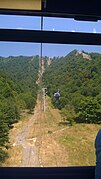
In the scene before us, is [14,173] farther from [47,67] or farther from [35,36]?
[35,36]

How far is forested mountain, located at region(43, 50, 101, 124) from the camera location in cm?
310

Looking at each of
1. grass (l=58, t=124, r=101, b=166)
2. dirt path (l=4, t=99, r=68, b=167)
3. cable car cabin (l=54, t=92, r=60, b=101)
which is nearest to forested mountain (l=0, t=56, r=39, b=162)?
dirt path (l=4, t=99, r=68, b=167)

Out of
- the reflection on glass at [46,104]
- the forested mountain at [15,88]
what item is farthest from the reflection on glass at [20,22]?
the forested mountain at [15,88]

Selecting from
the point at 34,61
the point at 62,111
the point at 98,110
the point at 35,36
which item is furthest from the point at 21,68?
the point at 98,110

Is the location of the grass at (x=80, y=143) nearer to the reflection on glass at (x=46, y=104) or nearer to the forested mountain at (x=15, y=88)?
the reflection on glass at (x=46, y=104)

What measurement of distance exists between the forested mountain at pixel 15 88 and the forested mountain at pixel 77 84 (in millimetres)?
182

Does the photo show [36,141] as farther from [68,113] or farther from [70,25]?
[70,25]

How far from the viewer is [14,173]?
299 cm

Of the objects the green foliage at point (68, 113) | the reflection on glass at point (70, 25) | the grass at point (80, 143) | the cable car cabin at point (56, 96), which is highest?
the reflection on glass at point (70, 25)

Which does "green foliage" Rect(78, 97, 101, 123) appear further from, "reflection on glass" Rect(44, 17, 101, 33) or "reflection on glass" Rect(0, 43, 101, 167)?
"reflection on glass" Rect(44, 17, 101, 33)

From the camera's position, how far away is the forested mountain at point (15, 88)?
306cm

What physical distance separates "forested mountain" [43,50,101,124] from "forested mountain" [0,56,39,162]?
0.18 m

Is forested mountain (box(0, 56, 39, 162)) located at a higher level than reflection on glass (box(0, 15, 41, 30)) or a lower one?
lower

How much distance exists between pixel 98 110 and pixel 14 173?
1.24 metres
